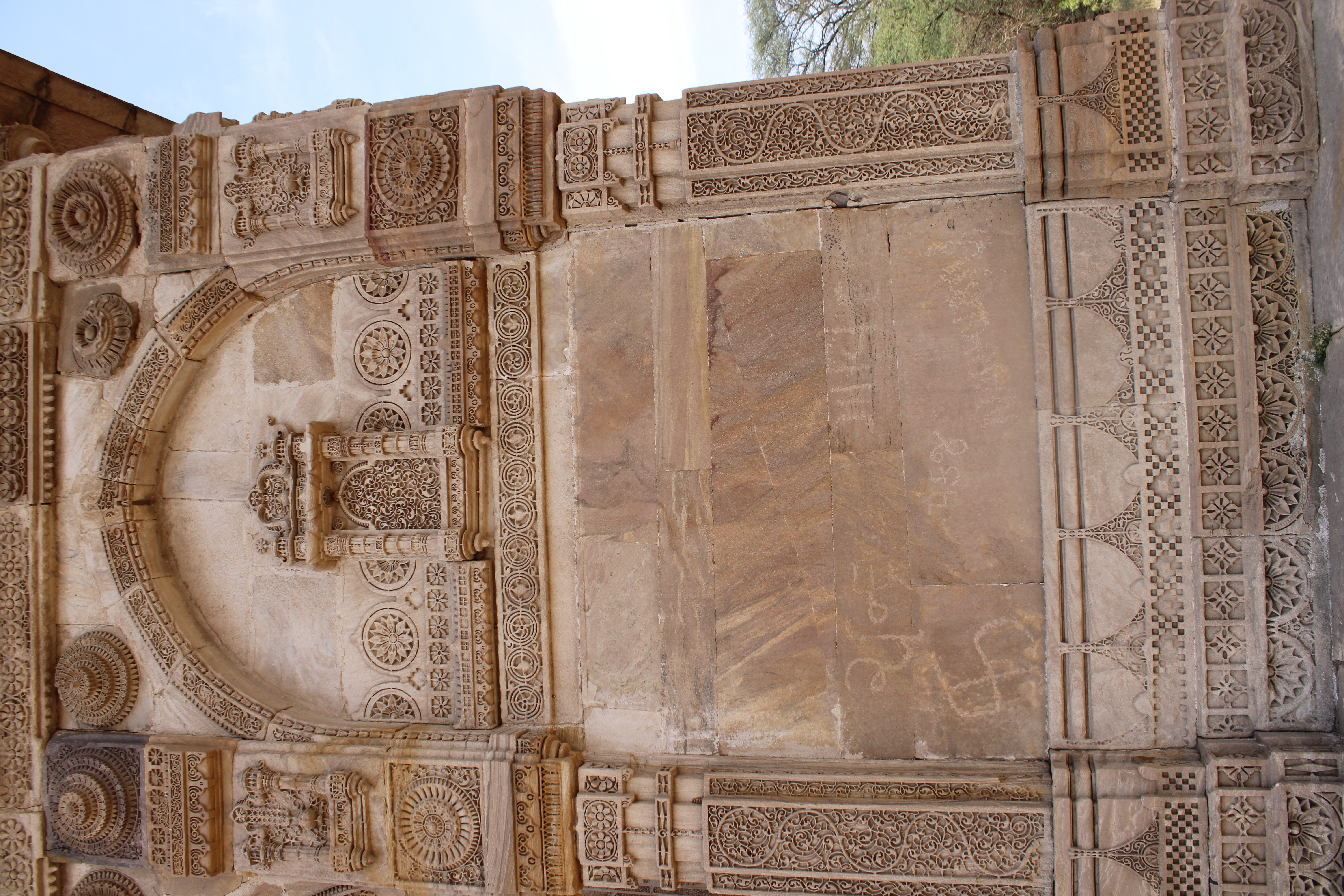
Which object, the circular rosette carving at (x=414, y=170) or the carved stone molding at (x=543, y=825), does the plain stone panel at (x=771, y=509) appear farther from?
the circular rosette carving at (x=414, y=170)

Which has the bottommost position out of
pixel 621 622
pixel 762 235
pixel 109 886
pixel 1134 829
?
pixel 109 886

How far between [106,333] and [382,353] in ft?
5.62

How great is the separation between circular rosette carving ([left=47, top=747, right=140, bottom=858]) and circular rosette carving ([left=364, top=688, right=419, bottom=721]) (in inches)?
54.3

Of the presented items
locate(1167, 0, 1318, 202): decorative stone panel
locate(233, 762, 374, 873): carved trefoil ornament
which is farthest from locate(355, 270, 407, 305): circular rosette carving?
locate(1167, 0, 1318, 202): decorative stone panel

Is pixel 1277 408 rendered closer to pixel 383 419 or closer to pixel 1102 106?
pixel 1102 106

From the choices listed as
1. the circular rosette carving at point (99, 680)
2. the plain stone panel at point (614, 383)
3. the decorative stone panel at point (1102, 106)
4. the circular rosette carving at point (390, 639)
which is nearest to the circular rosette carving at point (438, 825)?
the circular rosette carving at point (390, 639)

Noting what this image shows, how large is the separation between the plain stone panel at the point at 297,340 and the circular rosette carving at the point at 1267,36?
490 centimetres

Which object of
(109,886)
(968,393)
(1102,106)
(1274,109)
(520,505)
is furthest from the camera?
(109,886)

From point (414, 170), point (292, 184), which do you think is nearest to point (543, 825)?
point (414, 170)

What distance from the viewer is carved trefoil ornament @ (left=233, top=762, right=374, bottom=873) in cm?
450

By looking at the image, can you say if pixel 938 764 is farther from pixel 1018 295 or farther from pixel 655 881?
pixel 1018 295

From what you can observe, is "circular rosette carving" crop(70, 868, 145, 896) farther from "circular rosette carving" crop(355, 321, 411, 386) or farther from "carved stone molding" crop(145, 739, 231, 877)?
"circular rosette carving" crop(355, 321, 411, 386)

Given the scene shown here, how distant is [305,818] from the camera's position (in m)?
4.54

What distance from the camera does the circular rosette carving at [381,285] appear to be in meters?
4.80
